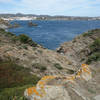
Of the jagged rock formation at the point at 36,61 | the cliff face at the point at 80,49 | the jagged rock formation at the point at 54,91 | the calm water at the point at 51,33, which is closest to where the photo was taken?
the jagged rock formation at the point at 54,91

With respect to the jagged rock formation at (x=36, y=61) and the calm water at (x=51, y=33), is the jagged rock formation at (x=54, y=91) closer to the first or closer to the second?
the jagged rock formation at (x=36, y=61)

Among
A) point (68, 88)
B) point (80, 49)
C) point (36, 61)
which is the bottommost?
point (80, 49)

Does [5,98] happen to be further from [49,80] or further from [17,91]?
[49,80]

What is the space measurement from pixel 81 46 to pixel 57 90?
96.0ft

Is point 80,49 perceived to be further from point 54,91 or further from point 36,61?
point 54,91

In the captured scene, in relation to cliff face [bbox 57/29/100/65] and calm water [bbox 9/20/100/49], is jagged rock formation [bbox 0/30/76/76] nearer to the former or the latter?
cliff face [bbox 57/29/100/65]

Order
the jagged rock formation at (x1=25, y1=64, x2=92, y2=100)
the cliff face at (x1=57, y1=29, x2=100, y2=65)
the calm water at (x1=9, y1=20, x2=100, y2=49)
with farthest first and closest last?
the calm water at (x1=9, y1=20, x2=100, y2=49), the cliff face at (x1=57, y1=29, x2=100, y2=65), the jagged rock formation at (x1=25, y1=64, x2=92, y2=100)

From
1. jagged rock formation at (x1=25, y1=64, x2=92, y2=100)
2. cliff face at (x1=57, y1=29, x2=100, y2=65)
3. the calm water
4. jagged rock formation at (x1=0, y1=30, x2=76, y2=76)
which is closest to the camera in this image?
A: jagged rock formation at (x1=25, y1=64, x2=92, y2=100)

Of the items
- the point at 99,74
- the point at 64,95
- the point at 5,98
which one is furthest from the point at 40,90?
the point at 99,74

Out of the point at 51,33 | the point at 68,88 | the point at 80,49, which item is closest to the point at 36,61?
the point at 68,88

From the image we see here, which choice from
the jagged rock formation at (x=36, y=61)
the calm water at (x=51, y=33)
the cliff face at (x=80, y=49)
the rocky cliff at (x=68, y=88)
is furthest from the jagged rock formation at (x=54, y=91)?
the calm water at (x=51, y=33)

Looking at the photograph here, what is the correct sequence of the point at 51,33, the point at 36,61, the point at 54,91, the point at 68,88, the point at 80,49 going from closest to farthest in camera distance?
the point at 54,91
the point at 68,88
the point at 36,61
the point at 80,49
the point at 51,33

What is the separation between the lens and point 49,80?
7035mm

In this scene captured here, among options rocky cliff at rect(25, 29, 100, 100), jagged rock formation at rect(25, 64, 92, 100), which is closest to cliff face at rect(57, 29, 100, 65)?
rocky cliff at rect(25, 29, 100, 100)
